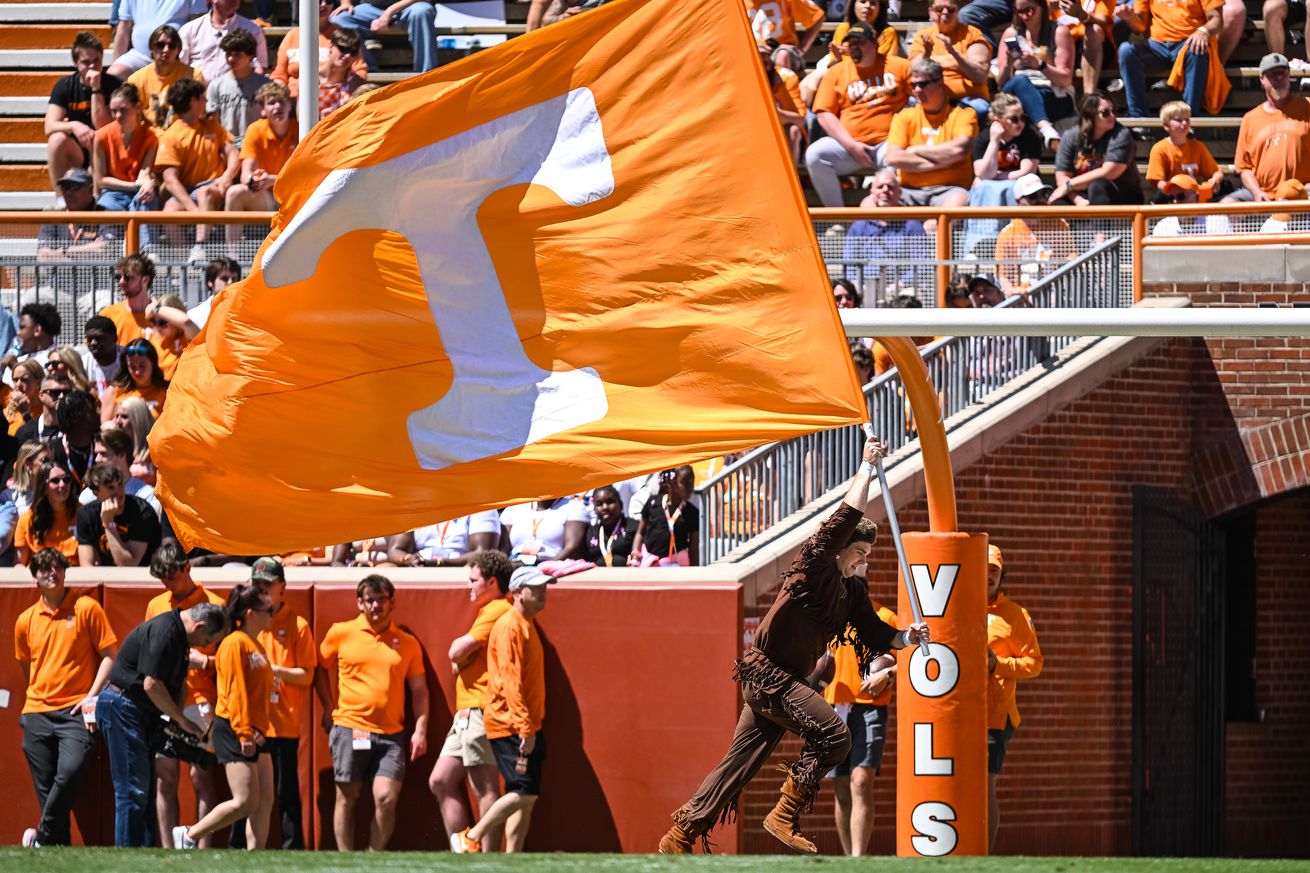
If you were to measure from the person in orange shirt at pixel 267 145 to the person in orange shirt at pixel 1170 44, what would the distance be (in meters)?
6.95

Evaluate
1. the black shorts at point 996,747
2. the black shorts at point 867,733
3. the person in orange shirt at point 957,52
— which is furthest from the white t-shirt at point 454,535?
the person in orange shirt at point 957,52

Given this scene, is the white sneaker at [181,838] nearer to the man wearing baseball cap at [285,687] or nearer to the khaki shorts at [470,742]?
the man wearing baseball cap at [285,687]

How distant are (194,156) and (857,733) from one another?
7.84 metres

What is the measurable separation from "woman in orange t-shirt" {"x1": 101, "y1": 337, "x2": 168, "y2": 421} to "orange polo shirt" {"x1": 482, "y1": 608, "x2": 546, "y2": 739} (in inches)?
129

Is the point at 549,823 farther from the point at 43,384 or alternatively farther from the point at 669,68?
the point at 669,68

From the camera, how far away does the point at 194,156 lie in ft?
62.6

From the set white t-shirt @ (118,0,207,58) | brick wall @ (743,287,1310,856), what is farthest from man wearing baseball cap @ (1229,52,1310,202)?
white t-shirt @ (118,0,207,58)

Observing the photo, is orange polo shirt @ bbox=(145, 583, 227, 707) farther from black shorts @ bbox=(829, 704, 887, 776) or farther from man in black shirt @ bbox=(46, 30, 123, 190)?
man in black shirt @ bbox=(46, 30, 123, 190)

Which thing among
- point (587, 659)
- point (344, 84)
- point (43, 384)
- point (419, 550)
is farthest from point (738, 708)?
point (344, 84)

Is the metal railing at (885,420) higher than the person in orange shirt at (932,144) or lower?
lower

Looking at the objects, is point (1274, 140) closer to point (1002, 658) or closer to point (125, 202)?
point (1002, 658)

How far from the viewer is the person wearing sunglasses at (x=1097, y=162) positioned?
59.3 feet

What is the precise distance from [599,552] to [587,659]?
90cm

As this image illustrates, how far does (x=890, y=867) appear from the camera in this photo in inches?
368
